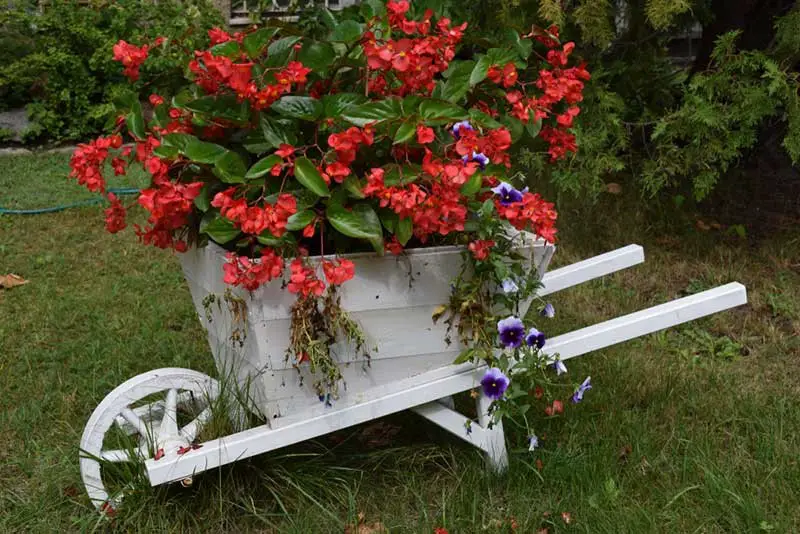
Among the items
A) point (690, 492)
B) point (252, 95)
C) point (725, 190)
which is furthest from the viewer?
point (725, 190)

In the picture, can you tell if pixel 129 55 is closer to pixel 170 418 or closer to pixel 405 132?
pixel 405 132

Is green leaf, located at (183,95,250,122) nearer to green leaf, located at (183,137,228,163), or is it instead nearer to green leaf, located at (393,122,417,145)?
green leaf, located at (183,137,228,163)

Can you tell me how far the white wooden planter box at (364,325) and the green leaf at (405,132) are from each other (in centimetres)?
27

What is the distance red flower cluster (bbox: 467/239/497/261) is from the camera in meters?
1.90

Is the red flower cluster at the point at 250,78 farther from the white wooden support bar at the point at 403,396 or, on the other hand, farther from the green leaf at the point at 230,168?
the white wooden support bar at the point at 403,396

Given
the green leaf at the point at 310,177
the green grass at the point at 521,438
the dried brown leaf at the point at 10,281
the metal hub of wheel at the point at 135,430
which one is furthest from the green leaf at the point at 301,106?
the dried brown leaf at the point at 10,281

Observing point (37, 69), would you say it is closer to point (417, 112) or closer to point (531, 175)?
point (531, 175)

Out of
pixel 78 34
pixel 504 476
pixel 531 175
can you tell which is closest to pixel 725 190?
pixel 531 175

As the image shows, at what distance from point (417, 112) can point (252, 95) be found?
0.33 metres

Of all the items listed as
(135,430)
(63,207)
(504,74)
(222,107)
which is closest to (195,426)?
(135,430)

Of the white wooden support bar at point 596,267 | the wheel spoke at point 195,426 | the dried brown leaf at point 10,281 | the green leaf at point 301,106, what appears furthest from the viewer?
the dried brown leaf at point 10,281

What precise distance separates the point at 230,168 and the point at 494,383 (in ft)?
2.46

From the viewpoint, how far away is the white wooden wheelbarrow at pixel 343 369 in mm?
1911

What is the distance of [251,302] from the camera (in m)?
1.85
